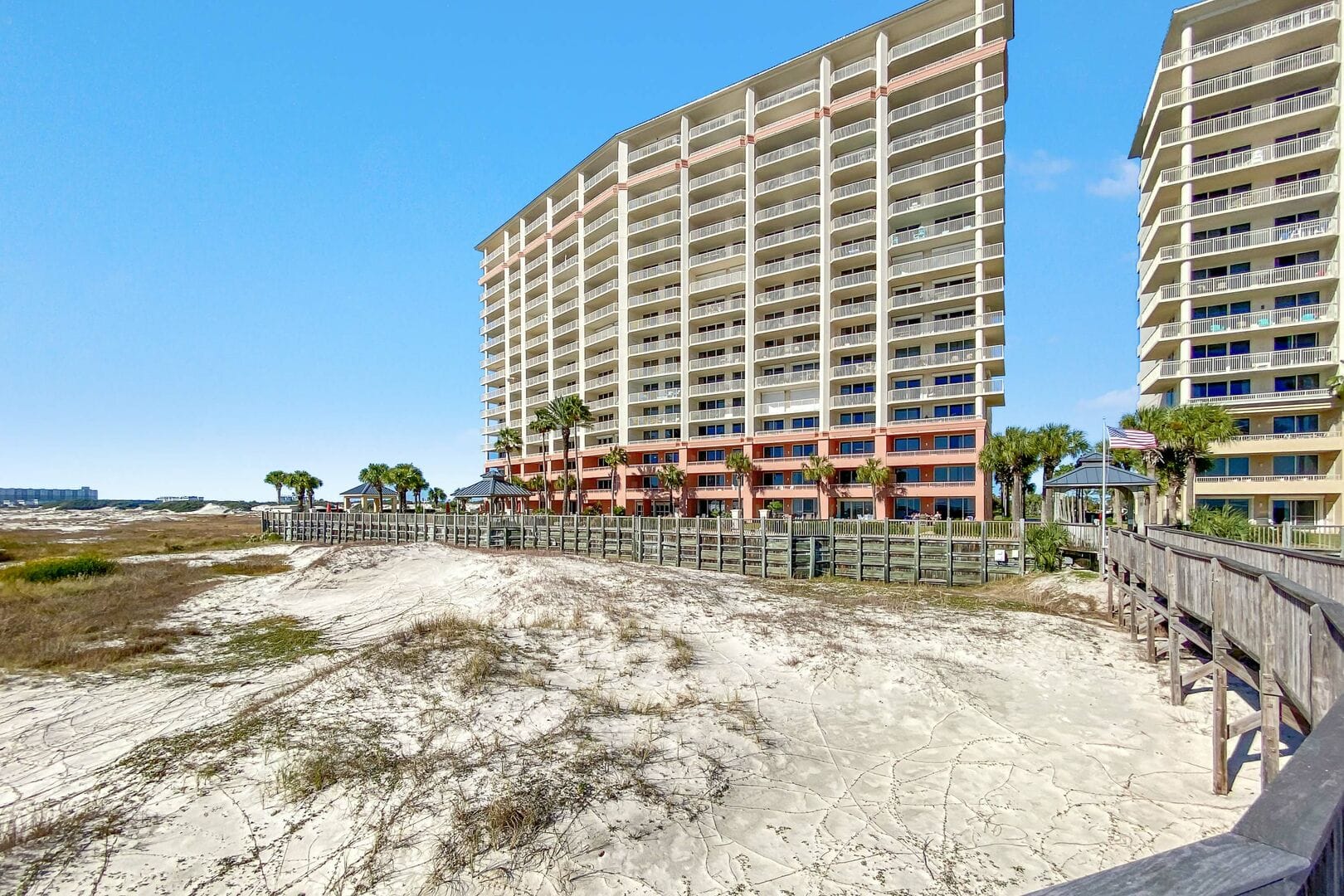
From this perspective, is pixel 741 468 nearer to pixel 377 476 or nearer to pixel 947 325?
pixel 947 325

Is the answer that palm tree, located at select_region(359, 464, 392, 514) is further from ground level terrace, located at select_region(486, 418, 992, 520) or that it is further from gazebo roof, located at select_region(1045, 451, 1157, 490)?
gazebo roof, located at select_region(1045, 451, 1157, 490)

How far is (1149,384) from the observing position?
4191 cm

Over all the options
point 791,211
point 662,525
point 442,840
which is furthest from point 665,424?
point 442,840

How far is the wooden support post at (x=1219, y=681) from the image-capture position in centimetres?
812

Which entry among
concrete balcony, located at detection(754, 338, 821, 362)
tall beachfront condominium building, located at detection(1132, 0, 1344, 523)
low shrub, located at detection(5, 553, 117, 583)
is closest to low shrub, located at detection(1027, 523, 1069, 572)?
tall beachfront condominium building, located at detection(1132, 0, 1344, 523)

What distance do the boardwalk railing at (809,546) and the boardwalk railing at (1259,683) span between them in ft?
19.9

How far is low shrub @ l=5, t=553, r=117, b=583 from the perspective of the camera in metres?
25.9

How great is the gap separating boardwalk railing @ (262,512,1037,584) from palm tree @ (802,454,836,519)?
47.7ft

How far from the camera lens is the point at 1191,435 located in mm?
27609

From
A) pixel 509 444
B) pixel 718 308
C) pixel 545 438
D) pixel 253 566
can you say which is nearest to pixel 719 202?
pixel 718 308

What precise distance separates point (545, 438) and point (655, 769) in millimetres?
58771

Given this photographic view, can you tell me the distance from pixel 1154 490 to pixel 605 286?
46223mm

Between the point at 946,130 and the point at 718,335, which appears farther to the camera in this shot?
the point at 718,335

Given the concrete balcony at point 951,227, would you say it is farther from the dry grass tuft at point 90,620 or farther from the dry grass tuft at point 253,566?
the dry grass tuft at point 90,620
